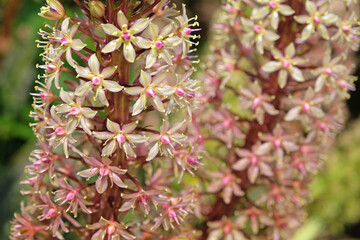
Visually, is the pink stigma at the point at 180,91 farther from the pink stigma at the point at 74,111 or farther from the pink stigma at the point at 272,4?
the pink stigma at the point at 272,4

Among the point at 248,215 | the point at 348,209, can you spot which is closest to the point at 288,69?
the point at 248,215

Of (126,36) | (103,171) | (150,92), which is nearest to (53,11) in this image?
(126,36)

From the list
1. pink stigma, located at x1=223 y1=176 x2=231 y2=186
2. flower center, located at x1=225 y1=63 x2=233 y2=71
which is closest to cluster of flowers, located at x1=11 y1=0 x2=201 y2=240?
pink stigma, located at x1=223 y1=176 x2=231 y2=186

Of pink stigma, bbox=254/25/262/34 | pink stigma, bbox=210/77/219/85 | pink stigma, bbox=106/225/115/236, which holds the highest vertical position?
pink stigma, bbox=254/25/262/34

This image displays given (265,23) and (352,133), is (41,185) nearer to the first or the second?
(265,23)

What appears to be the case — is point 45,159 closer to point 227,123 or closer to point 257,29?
point 227,123

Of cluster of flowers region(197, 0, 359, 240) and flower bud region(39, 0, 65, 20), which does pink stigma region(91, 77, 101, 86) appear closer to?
flower bud region(39, 0, 65, 20)
